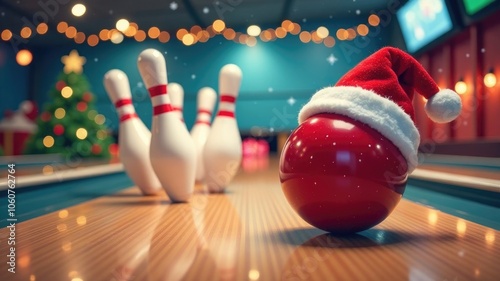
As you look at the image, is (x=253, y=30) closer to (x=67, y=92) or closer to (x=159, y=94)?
(x=67, y=92)

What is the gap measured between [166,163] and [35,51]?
800 cm

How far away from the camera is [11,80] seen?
8.16m

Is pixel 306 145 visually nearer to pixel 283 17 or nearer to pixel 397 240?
pixel 397 240

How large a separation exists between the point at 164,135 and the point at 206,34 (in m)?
5.80

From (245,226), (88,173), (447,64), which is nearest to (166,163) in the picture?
(245,226)

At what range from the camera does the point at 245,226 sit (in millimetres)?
1189

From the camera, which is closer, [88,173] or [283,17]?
[88,173]

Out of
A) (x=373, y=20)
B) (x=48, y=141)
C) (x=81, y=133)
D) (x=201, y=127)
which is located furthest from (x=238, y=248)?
(x=373, y=20)

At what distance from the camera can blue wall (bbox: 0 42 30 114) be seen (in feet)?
26.0

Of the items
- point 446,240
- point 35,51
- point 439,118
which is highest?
point 35,51

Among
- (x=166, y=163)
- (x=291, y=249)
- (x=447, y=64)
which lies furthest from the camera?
(x=447, y=64)

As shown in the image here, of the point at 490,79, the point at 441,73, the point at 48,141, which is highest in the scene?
the point at 441,73

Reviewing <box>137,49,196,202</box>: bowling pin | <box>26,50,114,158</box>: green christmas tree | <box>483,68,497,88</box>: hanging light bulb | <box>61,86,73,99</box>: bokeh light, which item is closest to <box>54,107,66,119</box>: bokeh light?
<box>26,50,114,158</box>: green christmas tree

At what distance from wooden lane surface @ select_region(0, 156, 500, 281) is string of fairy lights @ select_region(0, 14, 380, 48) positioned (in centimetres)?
550
